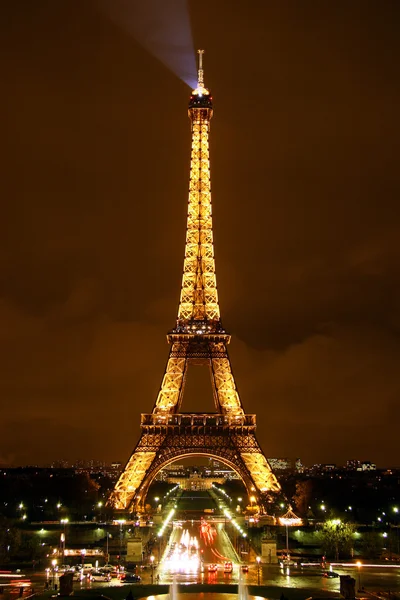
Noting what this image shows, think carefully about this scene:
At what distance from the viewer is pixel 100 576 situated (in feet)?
157

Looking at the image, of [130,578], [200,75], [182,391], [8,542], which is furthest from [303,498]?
[130,578]

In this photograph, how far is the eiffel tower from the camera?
247 ft

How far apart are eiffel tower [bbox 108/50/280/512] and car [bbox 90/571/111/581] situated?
2323 cm

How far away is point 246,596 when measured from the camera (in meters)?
39.1

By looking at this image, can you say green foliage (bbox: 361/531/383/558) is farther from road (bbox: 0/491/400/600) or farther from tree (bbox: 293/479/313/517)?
tree (bbox: 293/479/313/517)

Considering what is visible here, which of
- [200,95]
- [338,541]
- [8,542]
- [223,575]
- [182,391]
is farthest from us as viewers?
[200,95]

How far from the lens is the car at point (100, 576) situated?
46969 millimetres

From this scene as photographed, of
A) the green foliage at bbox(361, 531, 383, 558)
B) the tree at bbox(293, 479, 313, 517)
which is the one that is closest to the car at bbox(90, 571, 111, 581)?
the green foliage at bbox(361, 531, 383, 558)

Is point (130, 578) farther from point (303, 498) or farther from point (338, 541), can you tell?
point (303, 498)

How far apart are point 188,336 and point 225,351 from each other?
420 cm

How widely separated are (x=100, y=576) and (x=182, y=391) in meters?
32.9

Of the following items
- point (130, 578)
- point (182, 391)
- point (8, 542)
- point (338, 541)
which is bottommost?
point (130, 578)

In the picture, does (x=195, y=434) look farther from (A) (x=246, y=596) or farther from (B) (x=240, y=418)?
(A) (x=246, y=596)

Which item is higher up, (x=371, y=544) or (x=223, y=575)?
(x=371, y=544)
